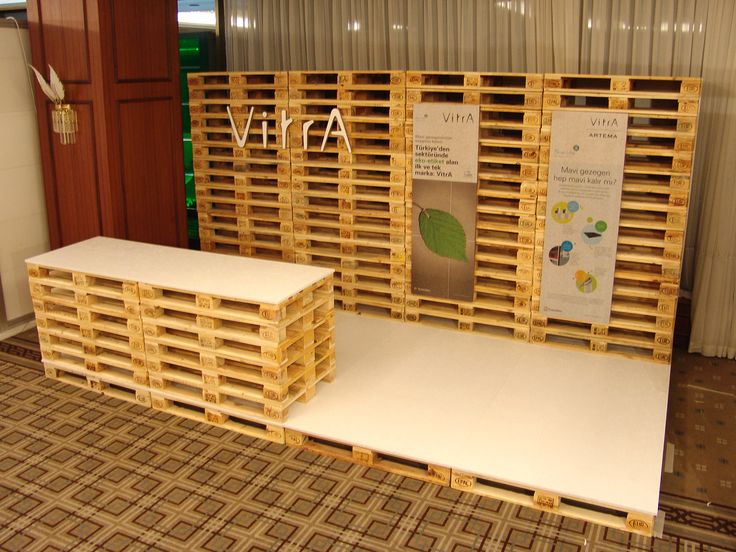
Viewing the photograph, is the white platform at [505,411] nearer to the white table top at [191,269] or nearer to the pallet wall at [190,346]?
the pallet wall at [190,346]

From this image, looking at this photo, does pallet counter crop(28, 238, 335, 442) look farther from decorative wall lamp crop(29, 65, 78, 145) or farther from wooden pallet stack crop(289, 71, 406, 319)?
wooden pallet stack crop(289, 71, 406, 319)

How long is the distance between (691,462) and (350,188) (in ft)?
12.8

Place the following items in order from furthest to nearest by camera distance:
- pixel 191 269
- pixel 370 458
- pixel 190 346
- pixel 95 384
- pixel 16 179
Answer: pixel 16 179 < pixel 95 384 < pixel 191 269 < pixel 190 346 < pixel 370 458

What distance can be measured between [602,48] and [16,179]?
585cm

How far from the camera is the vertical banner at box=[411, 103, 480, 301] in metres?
6.79

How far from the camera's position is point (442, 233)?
7074mm

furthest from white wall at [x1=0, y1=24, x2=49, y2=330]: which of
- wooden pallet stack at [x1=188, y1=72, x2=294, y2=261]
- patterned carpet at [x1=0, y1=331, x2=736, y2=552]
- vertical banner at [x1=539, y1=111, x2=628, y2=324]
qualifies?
vertical banner at [x1=539, y1=111, x2=628, y2=324]

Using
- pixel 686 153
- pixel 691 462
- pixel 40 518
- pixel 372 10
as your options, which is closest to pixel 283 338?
pixel 40 518

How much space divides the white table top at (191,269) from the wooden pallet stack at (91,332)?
0.13 metres

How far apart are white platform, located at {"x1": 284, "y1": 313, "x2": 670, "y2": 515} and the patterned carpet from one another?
22 centimetres

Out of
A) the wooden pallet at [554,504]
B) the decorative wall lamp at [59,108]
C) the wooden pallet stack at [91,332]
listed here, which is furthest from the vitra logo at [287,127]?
the wooden pallet at [554,504]

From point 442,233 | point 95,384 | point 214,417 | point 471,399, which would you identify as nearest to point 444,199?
point 442,233

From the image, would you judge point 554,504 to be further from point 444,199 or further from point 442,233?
point 444,199

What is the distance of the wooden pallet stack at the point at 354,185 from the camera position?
7199mm
